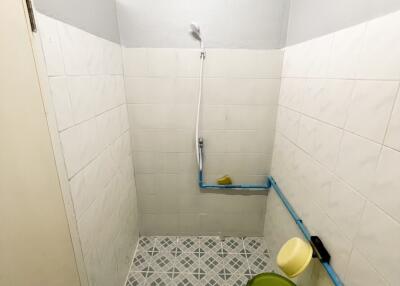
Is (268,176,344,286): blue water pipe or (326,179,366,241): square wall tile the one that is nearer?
(326,179,366,241): square wall tile

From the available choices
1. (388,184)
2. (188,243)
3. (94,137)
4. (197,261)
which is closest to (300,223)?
(388,184)

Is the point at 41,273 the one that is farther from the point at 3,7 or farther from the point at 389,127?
the point at 389,127

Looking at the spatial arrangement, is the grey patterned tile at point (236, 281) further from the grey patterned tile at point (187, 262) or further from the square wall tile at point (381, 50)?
the square wall tile at point (381, 50)

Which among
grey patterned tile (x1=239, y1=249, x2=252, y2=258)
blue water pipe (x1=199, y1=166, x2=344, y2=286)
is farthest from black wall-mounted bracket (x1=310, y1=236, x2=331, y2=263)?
grey patterned tile (x1=239, y1=249, x2=252, y2=258)

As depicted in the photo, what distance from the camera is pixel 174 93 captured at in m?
1.58

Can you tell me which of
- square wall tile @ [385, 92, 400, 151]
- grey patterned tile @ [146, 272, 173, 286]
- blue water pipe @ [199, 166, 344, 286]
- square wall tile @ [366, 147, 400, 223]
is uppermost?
square wall tile @ [385, 92, 400, 151]

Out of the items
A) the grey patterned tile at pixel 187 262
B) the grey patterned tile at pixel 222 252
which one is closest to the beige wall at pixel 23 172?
the grey patterned tile at pixel 187 262

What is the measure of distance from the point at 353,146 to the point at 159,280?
1.60 m

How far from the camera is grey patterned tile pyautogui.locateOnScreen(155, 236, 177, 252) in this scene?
1.92 metres

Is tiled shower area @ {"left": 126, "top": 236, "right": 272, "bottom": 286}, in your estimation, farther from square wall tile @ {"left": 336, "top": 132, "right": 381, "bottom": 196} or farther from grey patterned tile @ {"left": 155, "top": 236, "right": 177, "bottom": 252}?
square wall tile @ {"left": 336, "top": 132, "right": 381, "bottom": 196}

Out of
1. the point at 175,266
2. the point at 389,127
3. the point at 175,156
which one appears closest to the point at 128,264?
the point at 175,266

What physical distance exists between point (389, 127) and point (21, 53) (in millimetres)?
1160

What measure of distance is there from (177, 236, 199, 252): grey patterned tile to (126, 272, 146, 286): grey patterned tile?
0.40 meters

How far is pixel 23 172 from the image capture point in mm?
651
